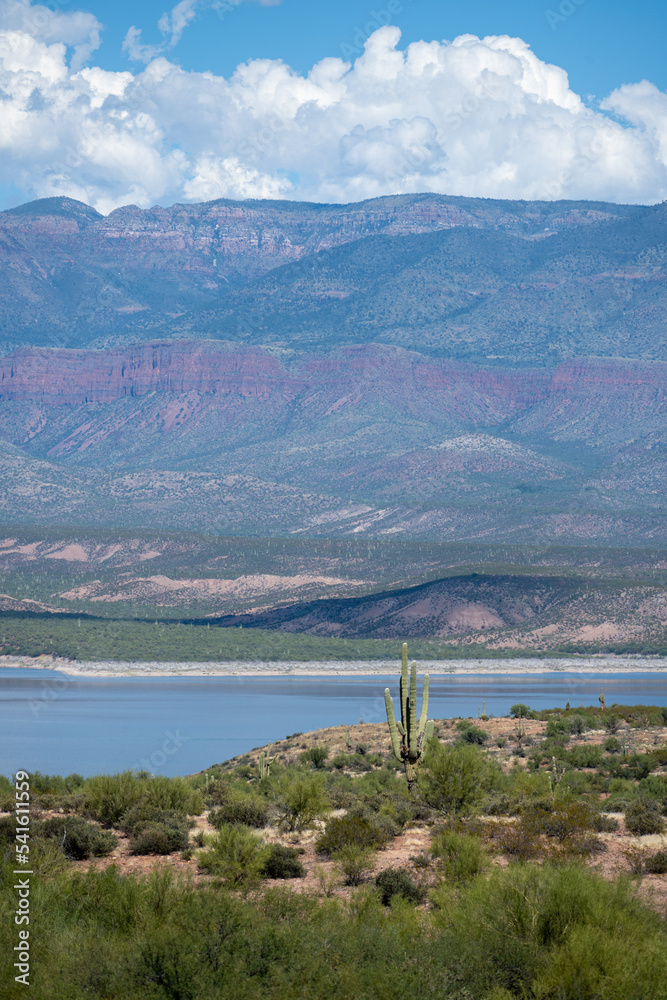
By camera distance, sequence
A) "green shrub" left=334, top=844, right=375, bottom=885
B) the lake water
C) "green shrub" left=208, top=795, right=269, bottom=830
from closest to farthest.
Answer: "green shrub" left=334, top=844, right=375, bottom=885, "green shrub" left=208, top=795, right=269, bottom=830, the lake water

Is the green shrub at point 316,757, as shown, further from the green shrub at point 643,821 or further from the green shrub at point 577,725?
the green shrub at point 643,821

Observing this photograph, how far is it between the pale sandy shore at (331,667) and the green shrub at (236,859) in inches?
2982

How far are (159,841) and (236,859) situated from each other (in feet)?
7.21

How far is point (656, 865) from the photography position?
1524cm

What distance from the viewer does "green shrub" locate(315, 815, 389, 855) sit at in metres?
16.7

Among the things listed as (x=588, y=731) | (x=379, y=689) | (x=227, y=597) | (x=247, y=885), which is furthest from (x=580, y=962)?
(x=227, y=597)

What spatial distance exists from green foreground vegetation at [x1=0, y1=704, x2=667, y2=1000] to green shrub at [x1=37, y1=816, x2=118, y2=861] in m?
0.03

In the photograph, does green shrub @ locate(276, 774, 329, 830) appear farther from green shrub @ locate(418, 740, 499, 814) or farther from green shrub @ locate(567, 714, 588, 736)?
green shrub @ locate(567, 714, 588, 736)

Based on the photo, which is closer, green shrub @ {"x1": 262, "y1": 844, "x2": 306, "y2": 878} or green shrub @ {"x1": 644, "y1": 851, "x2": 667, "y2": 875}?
green shrub @ {"x1": 644, "y1": 851, "x2": 667, "y2": 875}

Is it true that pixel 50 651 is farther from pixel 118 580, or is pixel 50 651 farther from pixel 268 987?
pixel 268 987

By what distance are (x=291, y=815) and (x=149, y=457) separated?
588 ft

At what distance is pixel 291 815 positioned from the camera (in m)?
19.1

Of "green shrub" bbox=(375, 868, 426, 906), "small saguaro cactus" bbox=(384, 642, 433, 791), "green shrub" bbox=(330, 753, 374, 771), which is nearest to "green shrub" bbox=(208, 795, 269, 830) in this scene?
"small saguaro cactus" bbox=(384, 642, 433, 791)

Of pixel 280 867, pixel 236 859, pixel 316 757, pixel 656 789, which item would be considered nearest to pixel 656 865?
pixel 280 867
